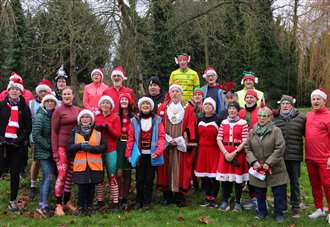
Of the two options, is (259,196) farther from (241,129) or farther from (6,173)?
(6,173)

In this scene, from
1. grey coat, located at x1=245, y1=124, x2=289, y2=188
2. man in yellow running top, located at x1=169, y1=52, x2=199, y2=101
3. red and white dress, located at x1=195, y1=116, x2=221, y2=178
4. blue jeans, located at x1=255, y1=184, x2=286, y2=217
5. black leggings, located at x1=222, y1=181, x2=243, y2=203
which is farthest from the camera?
man in yellow running top, located at x1=169, y1=52, x2=199, y2=101

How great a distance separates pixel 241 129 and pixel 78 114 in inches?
104

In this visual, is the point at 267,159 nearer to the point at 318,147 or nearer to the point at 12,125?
the point at 318,147

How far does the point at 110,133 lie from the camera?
6625mm

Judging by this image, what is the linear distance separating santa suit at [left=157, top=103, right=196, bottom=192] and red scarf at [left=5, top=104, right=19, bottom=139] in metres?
2.38

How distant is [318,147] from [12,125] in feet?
15.8

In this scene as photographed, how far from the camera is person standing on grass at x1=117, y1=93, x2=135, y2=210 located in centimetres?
688

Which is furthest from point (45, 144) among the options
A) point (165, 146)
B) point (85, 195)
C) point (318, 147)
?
point (318, 147)

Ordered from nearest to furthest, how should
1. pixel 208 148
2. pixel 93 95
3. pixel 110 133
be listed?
pixel 110 133 < pixel 208 148 < pixel 93 95

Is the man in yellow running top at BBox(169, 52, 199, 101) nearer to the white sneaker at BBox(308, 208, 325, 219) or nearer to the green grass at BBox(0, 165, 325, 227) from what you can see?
the green grass at BBox(0, 165, 325, 227)

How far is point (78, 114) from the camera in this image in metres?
6.65

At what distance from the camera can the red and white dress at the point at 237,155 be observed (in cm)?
661

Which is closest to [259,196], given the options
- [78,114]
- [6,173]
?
[78,114]

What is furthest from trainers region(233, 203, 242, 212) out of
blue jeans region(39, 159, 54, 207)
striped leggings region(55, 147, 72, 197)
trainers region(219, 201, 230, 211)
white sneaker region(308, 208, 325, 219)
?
blue jeans region(39, 159, 54, 207)
